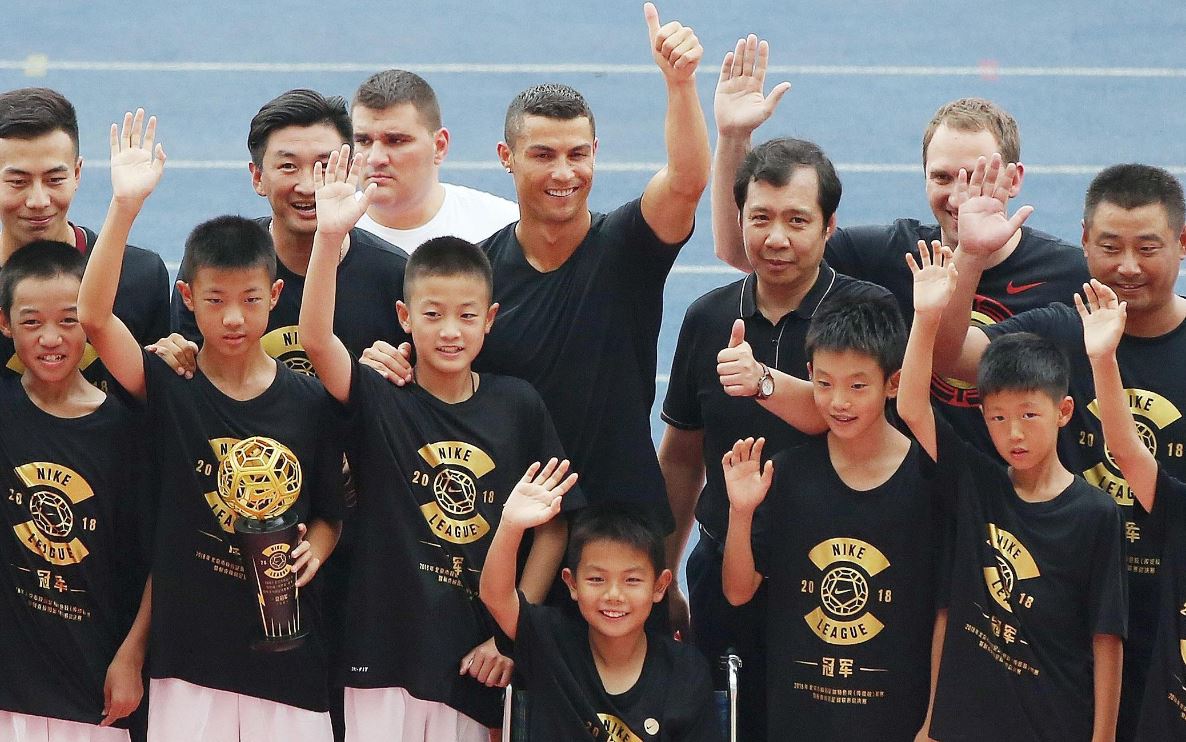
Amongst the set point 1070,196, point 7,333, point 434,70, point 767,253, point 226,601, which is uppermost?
point 434,70

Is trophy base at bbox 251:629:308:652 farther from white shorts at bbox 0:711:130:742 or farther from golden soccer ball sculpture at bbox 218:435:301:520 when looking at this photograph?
white shorts at bbox 0:711:130:742

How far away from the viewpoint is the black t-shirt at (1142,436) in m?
4.11

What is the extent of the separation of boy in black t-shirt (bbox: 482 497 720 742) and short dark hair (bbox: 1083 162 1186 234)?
1.50 metres

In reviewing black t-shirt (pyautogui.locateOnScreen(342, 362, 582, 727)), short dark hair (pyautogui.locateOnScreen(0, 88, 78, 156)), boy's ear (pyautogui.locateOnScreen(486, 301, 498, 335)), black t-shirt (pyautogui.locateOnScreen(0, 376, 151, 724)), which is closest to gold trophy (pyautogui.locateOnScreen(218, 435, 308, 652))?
black t-shirt (pyautogui.locateOnScreen(342, 362, 582, 727))

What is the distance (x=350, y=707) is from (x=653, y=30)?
2.00 m

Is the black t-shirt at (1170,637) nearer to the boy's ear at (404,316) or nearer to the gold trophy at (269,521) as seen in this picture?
the boy's ear at (404,316)

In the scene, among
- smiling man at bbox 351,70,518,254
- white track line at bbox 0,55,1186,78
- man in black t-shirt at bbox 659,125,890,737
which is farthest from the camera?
white track line at bbox 0,55,1186,78

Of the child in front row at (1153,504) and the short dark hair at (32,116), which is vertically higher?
the short dark hair at (32,116)

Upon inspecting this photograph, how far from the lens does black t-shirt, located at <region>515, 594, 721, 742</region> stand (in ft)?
13.4

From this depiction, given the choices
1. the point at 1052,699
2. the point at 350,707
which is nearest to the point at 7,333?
the point at 350,707

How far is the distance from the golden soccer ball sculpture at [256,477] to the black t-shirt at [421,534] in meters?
0.21

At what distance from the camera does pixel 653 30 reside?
4.41m

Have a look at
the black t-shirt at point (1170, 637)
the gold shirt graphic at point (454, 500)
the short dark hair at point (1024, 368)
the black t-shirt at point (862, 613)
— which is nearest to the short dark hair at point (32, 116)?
the gold shirt graphic at point (454, 500)

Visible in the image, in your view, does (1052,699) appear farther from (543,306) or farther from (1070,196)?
(1070,196)
